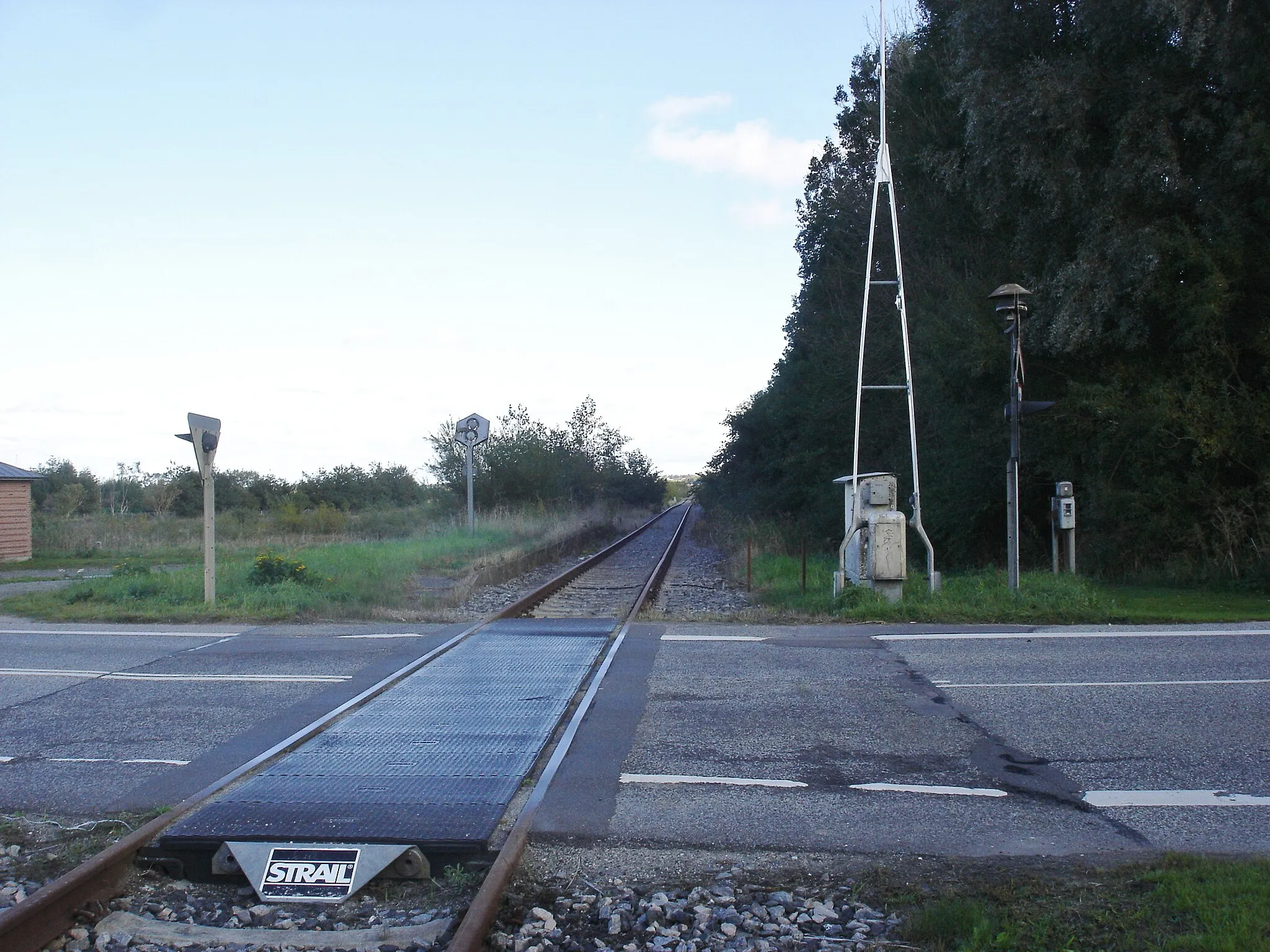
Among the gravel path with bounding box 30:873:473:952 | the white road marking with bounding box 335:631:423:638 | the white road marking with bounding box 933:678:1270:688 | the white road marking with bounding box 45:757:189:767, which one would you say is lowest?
the gravel path with bounding box 30:873:473:952

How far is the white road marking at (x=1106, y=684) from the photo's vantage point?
9.09 meters

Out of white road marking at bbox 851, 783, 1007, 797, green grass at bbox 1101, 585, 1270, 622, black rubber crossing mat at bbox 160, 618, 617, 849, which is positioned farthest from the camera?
green grass at bbox 1101, 585, 1270, 622

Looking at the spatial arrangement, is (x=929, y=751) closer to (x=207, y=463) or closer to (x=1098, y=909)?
(x=1098, y=909)

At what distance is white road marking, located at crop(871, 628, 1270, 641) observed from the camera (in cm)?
1184

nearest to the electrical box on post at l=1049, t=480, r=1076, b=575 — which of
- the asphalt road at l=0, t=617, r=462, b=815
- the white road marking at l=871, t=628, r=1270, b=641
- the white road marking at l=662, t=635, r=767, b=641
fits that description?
the white road marking at l=871, t=628, r=1270, b=641

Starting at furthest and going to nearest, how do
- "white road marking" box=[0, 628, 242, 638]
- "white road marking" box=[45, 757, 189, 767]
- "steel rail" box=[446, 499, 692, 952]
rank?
"white road marking" box=[0, 628, 242, 638], "white road marking" box=[45, 757, 189, 767], "steel rail" box=[446, 499, 692, 952]

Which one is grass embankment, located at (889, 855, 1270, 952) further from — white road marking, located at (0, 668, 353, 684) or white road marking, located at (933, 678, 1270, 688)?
white road marking, located at (0, 668, 353, 684)

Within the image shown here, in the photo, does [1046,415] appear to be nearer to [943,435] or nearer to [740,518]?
[943,435]

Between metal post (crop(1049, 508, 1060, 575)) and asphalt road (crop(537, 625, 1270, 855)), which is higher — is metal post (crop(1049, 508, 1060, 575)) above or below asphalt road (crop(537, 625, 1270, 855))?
above

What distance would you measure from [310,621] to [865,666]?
7597 mm

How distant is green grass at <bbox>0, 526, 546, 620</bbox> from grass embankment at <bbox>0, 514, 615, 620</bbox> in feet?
0.06

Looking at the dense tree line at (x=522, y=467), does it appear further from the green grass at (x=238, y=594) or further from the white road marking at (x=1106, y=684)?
the white road marking at (x=1106, y=684)

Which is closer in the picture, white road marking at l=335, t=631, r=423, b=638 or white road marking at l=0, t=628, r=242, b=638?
white road marking at l=335, t=631, r=423, b=638

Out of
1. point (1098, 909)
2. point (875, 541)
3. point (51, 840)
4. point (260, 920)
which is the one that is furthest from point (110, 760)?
point (875, 541)
